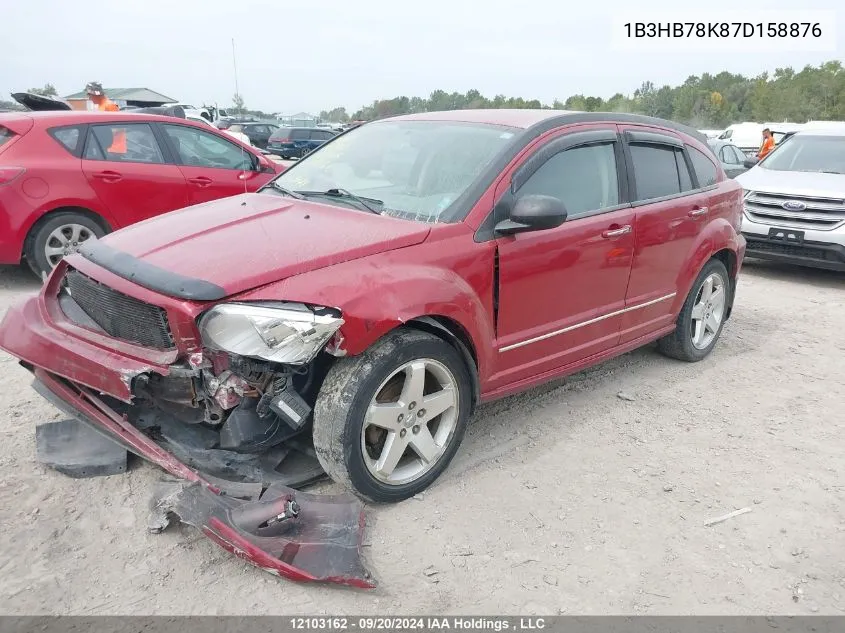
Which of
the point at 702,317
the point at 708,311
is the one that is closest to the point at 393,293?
the point at 702,317

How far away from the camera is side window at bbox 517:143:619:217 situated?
3646 millimetres

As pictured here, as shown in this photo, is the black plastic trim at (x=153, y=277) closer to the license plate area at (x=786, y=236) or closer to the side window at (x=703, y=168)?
the side window at (x=703, y=168)

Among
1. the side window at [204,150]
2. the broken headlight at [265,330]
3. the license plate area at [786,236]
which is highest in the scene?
the side window at [204,150]

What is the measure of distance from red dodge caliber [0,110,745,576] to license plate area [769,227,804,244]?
4.42 meters

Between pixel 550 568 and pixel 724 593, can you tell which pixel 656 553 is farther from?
pixel 550 568

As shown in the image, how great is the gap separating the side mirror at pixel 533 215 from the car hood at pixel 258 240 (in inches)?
17.1

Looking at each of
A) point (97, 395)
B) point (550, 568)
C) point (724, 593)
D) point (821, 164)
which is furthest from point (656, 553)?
point (821, 164)

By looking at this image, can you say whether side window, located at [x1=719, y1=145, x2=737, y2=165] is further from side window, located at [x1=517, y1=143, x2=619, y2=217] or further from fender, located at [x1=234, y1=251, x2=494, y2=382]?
fender, located at [x1=234, y1=251, x2=494, y2=382]

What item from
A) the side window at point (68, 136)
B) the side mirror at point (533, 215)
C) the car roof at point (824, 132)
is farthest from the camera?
the car roof at point (824, 132)

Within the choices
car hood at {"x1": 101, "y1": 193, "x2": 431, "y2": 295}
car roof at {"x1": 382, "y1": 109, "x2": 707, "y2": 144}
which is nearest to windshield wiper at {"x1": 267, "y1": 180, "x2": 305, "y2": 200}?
car hood at {"x1": 101, "y1": 193, "x2": 431, "y2": 295}

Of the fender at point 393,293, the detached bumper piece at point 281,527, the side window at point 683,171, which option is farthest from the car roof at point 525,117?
the detached bumper piece at point 281,527

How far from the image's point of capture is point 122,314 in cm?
291

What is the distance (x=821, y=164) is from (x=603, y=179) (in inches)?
240

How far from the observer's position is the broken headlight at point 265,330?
A: 8.59 feet
